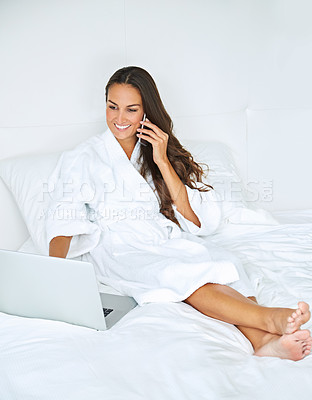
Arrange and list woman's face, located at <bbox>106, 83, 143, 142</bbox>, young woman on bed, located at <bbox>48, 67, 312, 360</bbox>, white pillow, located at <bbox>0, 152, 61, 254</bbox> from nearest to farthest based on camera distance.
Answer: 1. young woman on bed, located at <bbox>48, 67, 312, 360</bbox>
2. woman's face, located at <bbox>106, 83, 143, 142</bbox>
3. white pillow, located at <bbox>0, 152, 61, 254</bbox>

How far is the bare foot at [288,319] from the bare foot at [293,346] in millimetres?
21

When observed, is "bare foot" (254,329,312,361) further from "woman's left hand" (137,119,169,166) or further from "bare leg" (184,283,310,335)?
"woman's left hand" (137,119,169,166)

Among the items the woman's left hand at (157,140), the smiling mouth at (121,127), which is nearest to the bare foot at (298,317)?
the woman's left hand at (157,140)

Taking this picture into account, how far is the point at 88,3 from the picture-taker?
228cm

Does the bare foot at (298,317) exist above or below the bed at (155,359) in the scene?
above

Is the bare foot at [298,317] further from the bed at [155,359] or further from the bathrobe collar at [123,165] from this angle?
the bathrobe collar at [123,165]

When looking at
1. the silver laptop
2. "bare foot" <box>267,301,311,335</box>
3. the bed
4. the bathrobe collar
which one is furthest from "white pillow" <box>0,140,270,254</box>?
"bare foot" <box>267,301,311,335</box>

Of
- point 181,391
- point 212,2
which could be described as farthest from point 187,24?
point 181,391

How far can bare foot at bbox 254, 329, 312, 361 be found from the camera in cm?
121

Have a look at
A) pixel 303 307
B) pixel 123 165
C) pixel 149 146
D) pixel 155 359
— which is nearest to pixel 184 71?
pixel 149 146

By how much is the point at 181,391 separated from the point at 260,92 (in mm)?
1884

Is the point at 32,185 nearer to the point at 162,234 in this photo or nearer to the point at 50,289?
the point at 162,234

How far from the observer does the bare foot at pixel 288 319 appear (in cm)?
123

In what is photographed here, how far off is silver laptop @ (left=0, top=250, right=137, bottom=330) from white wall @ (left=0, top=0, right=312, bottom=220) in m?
1.04
